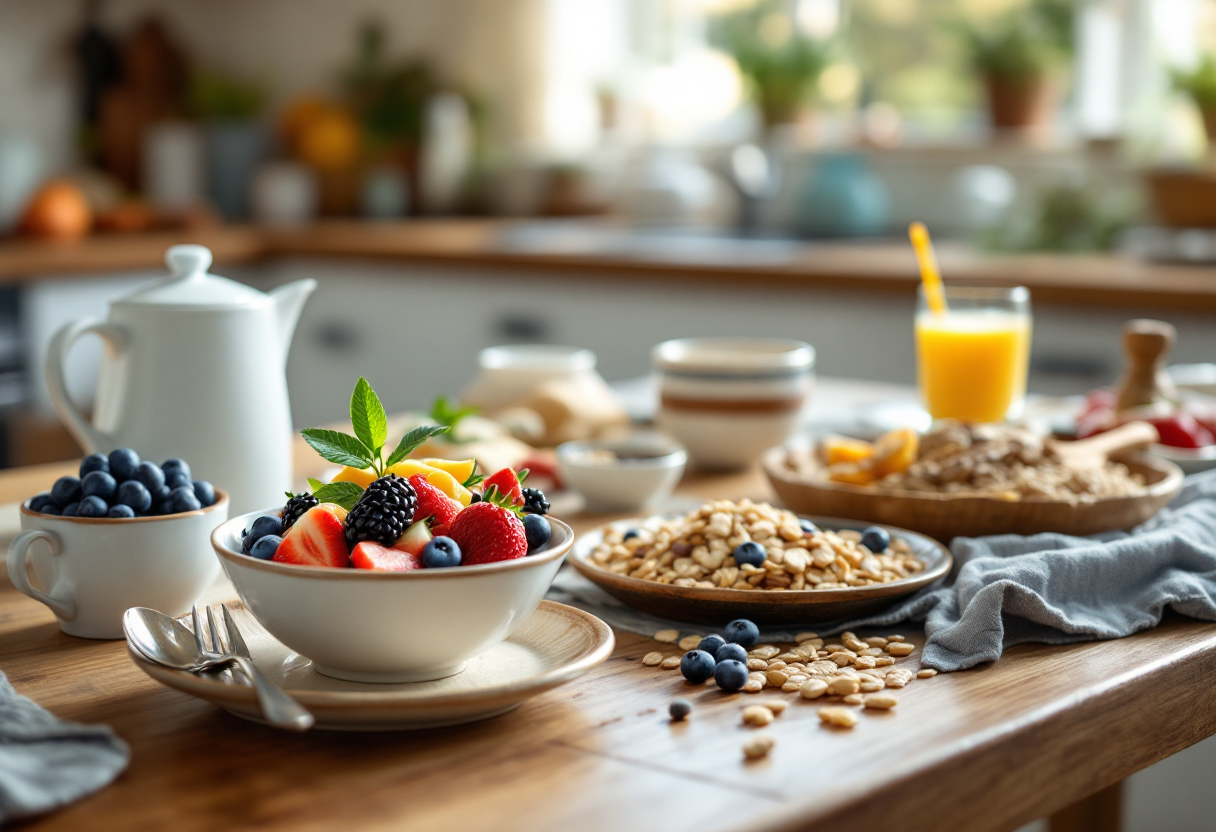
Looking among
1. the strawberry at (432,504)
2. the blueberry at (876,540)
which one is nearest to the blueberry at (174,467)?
the strawberry at (432,504)

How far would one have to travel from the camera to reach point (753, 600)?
878 millimetres

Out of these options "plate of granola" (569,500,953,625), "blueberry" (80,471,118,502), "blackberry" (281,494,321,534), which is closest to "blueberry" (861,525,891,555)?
"plate of granola" (569,500,953,625)

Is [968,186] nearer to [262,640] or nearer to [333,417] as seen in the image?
[333,417]

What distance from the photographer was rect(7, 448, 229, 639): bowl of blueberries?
2.83 feet

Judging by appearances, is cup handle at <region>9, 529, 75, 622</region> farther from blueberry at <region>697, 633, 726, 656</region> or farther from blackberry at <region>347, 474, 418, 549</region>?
blueberry at <region>697, 633, 726, 656</region>

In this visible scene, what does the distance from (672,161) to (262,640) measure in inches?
134

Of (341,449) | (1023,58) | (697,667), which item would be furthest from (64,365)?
(1023,58)

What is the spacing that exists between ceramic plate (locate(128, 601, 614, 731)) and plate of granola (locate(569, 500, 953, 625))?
10 centimetres

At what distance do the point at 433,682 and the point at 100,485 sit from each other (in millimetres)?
281

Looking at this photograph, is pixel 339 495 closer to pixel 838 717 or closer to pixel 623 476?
pixel 838 717

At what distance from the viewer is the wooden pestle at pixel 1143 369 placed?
145 centimetres

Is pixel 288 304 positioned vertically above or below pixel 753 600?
above

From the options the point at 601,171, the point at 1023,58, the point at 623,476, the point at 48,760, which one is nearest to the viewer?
the point at 48,760

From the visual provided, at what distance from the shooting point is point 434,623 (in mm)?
708
